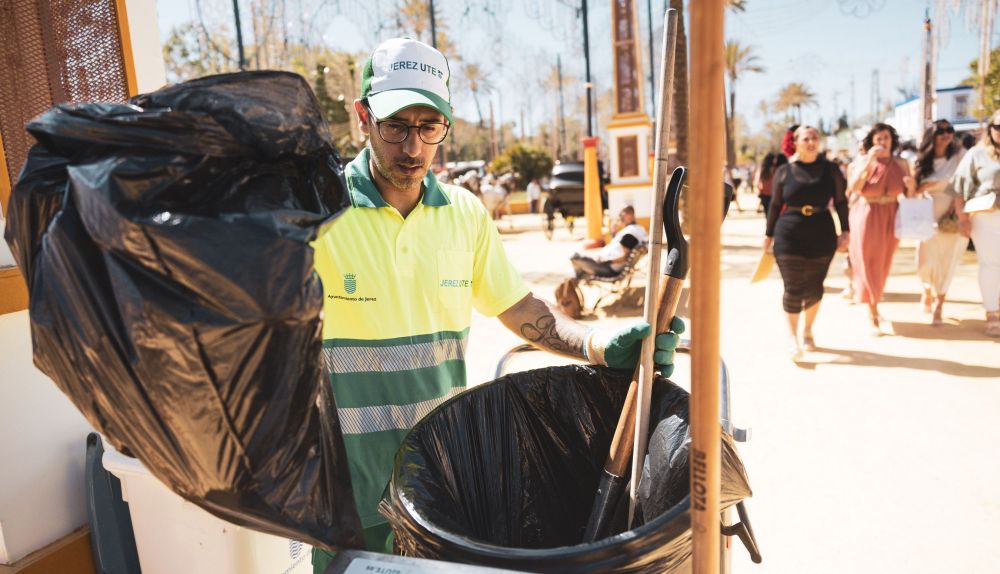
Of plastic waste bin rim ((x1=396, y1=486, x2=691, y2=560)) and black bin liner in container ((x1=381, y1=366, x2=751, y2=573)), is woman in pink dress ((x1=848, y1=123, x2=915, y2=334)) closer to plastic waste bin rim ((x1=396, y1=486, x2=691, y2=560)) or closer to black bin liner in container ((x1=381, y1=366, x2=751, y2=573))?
black bin liner in container ((x1=381, y1=366, x2=751, y2=573))

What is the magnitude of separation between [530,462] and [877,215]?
18.6 ft

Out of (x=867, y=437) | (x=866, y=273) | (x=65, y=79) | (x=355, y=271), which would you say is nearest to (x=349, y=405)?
(x=355, y=271)

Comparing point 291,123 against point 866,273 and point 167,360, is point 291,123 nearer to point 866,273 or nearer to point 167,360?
point 167,360

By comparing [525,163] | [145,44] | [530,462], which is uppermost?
[525,163]

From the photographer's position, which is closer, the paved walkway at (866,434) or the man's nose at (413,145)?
the man's nose at (413,145)

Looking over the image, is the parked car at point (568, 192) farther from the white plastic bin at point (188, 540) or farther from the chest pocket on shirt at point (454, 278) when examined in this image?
the white plastic bin at point (188, 540)

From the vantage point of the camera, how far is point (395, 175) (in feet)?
5.79

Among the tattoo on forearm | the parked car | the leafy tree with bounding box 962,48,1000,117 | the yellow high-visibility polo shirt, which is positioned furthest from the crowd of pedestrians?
the leafy tree with bounding box 962,48,1000,117

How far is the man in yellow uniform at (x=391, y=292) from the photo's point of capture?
1.70 m

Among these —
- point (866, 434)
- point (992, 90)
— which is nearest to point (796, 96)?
point (992, 90)

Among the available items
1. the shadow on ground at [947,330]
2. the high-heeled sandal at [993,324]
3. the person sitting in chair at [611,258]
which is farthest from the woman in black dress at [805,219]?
the person sitting in chair at [611,258]

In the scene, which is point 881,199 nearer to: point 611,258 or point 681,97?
point 611,258

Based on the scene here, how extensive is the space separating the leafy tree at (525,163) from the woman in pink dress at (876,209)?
87.2ft

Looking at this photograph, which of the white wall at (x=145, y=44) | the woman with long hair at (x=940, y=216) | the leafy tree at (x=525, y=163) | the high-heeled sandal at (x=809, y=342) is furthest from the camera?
the leafy tree at (x=525, y=163)
